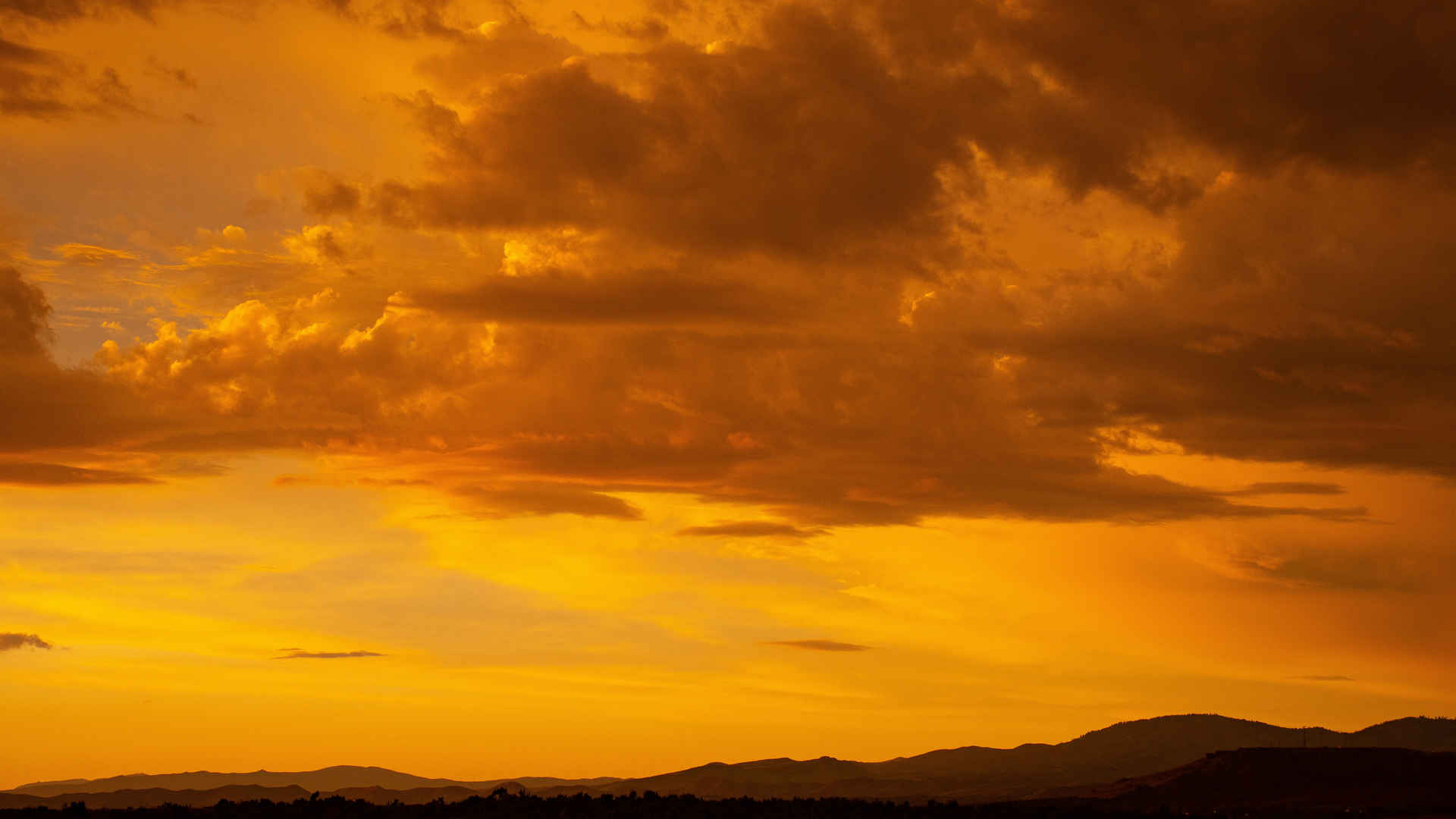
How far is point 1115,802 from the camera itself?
5098 inches

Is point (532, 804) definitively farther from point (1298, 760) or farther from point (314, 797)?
point (1298, 760)

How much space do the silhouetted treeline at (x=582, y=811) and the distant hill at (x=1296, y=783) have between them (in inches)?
2014

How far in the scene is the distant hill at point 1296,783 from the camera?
134375mm

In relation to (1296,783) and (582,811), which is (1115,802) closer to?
(1296,783)

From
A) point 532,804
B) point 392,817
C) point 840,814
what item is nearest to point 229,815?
point 392,817

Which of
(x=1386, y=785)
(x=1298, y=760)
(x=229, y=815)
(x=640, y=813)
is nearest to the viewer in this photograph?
(x=640, y=813)

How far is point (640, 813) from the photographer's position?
70.6 meters

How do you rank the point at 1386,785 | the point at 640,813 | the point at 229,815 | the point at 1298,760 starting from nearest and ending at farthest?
the point at 640,813, the point at 229,815, the point at 1386,785, the point at 1298,760

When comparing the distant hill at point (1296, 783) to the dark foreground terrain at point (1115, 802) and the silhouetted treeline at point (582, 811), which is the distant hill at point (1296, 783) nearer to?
the dark foreground terrain at point (1115, 802)

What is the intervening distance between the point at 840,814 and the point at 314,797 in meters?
28.5

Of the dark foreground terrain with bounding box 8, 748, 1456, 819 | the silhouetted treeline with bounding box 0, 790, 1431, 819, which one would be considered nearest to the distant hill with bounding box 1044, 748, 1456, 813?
the dark foreground terrain with bounding box 8, 748, 1456, 819

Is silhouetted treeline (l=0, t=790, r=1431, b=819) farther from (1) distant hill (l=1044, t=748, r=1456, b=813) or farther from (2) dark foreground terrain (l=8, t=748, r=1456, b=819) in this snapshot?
(1) distant hill (l=1044, t=748, r=1456, b=813)

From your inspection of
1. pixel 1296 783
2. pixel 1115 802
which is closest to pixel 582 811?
pixel 1115 802

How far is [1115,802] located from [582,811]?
235 ft
